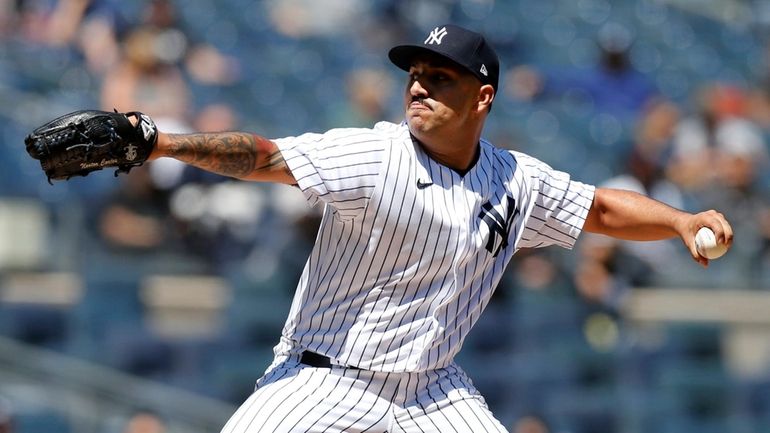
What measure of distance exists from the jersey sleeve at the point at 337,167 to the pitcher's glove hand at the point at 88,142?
14.5 inches

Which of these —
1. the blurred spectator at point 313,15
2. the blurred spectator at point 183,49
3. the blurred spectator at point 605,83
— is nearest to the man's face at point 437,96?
the blurred spectator at point 183,49

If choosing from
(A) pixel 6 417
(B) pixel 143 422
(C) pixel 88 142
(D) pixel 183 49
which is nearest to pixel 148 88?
(D) pixel 183 49

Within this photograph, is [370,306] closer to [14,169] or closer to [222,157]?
[222,157]

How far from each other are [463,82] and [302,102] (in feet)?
16.2

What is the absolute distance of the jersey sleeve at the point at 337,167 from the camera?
3.18 m

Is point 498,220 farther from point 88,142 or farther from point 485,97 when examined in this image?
point 88,142

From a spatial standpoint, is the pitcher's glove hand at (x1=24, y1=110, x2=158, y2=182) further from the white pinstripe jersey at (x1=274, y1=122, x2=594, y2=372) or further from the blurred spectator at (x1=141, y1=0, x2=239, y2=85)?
the blurred spectator at (x1=141, y1=0, x2=239, y2=85)

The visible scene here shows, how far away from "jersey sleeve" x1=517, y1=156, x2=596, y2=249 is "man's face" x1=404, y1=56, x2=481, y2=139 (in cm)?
37

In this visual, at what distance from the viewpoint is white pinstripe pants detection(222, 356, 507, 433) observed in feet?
10.7

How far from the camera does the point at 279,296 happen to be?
6.54 metres

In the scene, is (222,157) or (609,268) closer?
(222,157)

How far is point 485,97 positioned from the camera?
11.4ft

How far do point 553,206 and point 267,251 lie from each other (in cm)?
328

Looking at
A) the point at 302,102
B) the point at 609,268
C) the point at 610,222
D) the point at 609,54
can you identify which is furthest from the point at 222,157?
the point at 609,54
